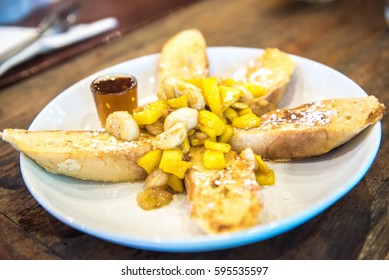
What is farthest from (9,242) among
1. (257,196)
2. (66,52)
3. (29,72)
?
(66,52)

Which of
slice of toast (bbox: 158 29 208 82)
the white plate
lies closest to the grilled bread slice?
the white plate

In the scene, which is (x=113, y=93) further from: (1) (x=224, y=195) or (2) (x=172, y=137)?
(1) (x=224, y=195)

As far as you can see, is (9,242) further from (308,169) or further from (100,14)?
(100,14)

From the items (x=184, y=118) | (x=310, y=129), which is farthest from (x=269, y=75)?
(x=184, y=118)

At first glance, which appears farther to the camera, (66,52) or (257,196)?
(66,52)

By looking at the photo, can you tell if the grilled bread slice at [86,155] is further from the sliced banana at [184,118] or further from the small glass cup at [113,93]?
the small glass cup at [113,93]

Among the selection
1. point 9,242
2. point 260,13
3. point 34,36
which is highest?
point 34,36

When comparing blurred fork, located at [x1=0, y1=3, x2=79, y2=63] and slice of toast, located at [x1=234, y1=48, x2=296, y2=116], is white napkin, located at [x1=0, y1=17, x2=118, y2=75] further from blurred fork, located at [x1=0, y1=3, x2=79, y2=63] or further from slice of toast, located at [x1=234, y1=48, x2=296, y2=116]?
slice of toast, located at [x1=234, y1=48, x2=296, y2=116]
